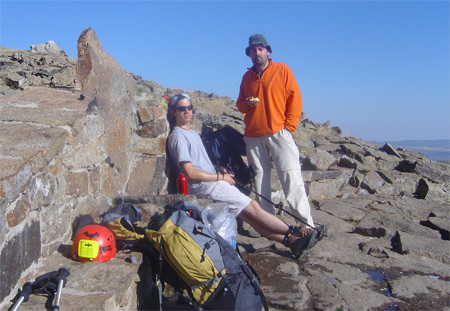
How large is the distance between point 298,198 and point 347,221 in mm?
1695

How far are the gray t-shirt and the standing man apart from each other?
838mm

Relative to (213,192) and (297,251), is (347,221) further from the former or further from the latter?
(213,192)

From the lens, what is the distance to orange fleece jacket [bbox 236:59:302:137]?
528 cm

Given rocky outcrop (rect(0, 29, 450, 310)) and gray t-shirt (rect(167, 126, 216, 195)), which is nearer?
rocky outcrop (rect(0, 29, 450, 310))

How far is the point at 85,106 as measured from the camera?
3.88 m

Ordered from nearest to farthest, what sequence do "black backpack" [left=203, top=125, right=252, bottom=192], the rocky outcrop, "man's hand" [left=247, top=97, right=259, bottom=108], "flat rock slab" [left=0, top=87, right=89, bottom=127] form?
the rocky outcrop
"flat rock slab" [left=0, top=87, right=89, bottom=127]
"man's hand" [left=247, top=97, right=259, bottom=108]
"black backpack" [left=203, top=125, right=252, bottom=192]

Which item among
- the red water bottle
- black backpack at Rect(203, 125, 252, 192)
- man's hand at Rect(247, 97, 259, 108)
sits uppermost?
man's hand at Rect(247, 97, 259, 108)

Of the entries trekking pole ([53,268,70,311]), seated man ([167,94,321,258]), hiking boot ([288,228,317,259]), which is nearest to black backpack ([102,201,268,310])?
trekking pole ([53,268,70,311])

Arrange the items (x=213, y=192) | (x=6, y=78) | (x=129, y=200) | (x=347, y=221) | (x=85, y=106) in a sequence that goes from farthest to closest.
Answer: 1. (x=6, y=78)
2. (x=347, y=221)
3. (x=213, y=192)
4. (x=129, y=200)
5. (x=85, y=106)

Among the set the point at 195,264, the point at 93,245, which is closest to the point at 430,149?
the point at 195,264

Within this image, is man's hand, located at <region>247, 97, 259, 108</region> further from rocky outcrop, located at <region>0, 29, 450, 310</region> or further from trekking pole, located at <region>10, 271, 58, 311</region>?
trekking pole, located at <region>10, 271, 58, 311</region>

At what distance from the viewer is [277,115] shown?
5.28m

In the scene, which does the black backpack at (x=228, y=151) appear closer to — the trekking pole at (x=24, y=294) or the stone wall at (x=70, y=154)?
the stone wall at (x=70, y=154)

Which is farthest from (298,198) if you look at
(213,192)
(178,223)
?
(178,223)
